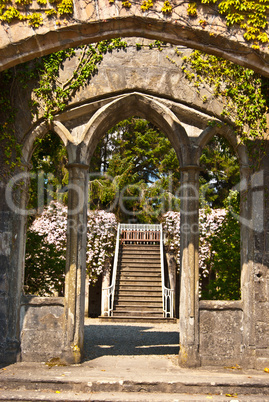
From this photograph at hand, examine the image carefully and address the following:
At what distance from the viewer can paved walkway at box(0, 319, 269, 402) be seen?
4988mm

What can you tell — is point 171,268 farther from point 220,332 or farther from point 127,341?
point 220,332

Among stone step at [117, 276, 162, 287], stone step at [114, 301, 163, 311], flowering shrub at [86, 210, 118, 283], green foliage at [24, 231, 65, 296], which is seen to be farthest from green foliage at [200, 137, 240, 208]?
green foliage at [24, 231, 65, 296]

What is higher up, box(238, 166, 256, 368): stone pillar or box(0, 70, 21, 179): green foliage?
box(0, 70, 21, 179): green foliage

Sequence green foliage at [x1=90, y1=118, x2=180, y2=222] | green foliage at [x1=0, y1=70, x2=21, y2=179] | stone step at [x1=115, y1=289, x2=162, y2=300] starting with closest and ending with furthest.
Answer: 1. green foliage at [x1=0, y1=70, x2=21, y2=179]
2. stone step at [x1=115, y1=289, x2=162, y2=300]
3. green foliage at [x1=90, y1=118, x2=180, y2=222]

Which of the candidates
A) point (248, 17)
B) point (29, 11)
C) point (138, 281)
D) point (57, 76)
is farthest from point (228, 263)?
point (138, 281)

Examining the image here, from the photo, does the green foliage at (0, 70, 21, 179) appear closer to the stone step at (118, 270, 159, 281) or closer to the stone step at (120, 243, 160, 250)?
the stone step at (118, 270, 159, 281)

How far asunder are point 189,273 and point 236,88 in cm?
283

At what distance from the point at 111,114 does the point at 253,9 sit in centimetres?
283

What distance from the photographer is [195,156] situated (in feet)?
22.4

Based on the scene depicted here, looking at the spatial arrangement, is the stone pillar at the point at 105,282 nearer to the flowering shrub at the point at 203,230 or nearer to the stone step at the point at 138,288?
the stone step at the point at 138,288

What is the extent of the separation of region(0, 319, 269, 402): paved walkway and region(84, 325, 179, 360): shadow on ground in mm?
765

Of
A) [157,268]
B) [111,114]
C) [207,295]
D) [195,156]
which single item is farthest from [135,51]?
[157,268]

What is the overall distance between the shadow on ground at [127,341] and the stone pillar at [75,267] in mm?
536

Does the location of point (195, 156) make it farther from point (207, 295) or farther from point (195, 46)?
point (207, 295)
